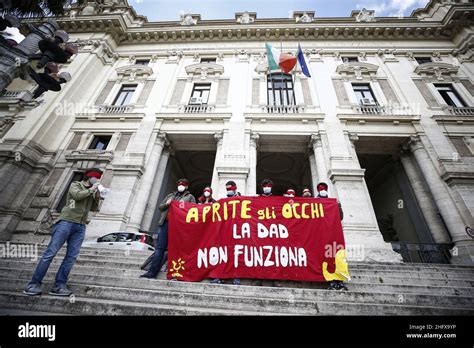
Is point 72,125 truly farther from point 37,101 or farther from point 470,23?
point 470,23

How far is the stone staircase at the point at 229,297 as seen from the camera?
2.61 meters

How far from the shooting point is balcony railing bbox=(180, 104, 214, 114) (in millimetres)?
11617

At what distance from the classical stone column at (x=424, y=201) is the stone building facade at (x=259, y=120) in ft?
0.18

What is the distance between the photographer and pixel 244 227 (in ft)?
14.4

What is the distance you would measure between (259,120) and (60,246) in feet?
31.7

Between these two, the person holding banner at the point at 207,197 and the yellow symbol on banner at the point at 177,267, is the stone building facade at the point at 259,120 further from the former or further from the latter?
the yellow symbol on banner at the point at 177,267

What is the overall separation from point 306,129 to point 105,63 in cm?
1432

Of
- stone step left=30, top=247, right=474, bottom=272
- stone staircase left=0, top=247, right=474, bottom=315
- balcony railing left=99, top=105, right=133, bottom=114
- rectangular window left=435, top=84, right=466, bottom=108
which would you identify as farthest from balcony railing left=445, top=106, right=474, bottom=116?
balcony railing left=99, top=105, right=133, bottom=114

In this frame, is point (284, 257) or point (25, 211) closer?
point (284, 257)

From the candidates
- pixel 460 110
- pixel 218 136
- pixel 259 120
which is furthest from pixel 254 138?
pixel 460 110

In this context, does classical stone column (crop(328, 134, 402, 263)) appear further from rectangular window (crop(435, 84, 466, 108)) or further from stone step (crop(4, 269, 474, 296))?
rectangular window (crop(435, 84, 466, 108))

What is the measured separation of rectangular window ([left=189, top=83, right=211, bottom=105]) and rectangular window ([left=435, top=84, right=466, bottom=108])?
13494 millimetres

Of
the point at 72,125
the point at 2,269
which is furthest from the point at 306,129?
the point at 72,125

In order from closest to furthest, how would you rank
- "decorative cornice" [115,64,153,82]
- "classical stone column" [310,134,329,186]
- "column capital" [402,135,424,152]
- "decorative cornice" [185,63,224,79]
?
"classical stone column" [310,134,329,186]
"column capital" [402,135,424,152]
"decorative cornice" [185,63,224,79]
"decorative cornice" [115,64,153,82]
